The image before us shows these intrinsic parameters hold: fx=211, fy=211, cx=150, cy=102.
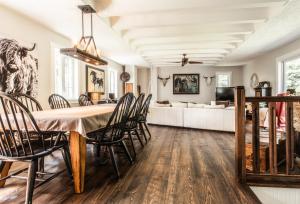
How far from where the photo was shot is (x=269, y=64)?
270 inches

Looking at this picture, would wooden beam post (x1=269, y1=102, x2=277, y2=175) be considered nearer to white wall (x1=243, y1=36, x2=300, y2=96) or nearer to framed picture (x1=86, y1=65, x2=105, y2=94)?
white wall (x1=243, y1=36, x2=300, y2=96)

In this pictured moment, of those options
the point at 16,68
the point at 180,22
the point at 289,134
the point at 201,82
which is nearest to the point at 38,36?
the point at 16,68

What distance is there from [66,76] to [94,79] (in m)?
1.29

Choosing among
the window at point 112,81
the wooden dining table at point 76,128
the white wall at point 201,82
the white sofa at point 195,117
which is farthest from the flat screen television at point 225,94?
the wooden dining table at point 76,128

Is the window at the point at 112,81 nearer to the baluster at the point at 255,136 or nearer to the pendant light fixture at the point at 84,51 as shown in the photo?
the pendant light fixture at the point at 84,51

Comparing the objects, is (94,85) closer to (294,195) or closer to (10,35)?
(10,35)

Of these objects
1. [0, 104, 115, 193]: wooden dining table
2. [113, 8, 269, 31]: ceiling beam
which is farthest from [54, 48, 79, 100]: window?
[0, 104, 115, 193]: wooden dining table

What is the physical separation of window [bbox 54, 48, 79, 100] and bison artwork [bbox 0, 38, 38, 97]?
889 millimetres

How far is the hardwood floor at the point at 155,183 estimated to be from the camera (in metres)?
1.98

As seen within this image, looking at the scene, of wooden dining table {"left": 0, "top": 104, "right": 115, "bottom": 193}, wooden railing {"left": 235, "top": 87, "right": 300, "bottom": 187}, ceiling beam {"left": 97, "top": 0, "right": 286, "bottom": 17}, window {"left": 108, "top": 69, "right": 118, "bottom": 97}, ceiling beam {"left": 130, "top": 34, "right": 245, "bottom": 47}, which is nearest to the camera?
wooden dining table {"left": 0, "top": 104, "right": 115, "bottom": 193}

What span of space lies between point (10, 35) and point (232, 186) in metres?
3.98

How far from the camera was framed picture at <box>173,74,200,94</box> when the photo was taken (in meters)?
10.1

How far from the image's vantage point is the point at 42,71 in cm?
439

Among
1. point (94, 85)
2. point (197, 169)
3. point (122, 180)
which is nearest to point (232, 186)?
point (197, 169)
